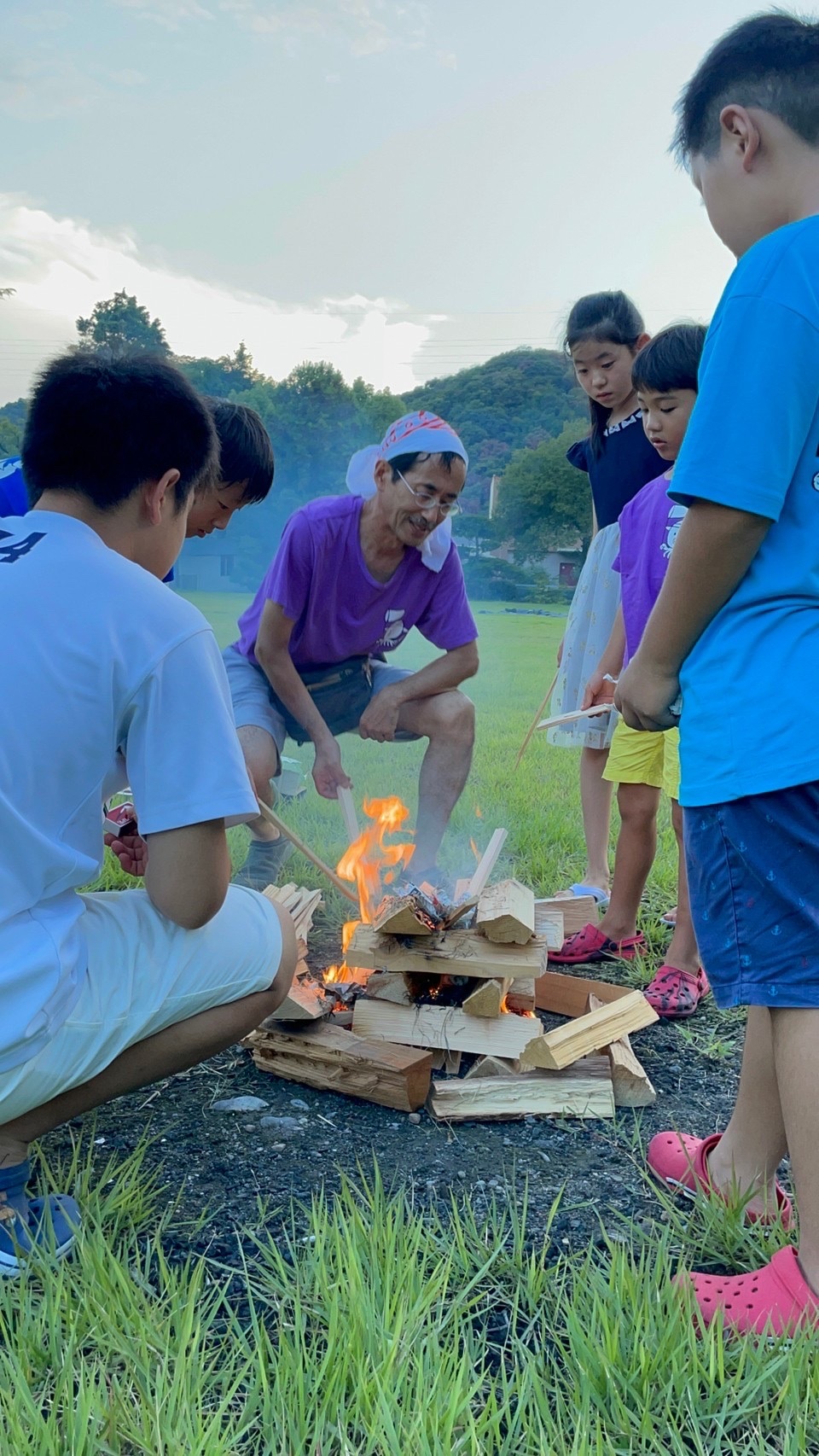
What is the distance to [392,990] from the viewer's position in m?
2.33

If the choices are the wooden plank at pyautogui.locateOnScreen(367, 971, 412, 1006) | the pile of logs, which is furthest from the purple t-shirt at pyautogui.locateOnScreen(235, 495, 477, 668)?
the wooden plank at pyautogui.locateOnScreen(367, 971, 412, 1006)

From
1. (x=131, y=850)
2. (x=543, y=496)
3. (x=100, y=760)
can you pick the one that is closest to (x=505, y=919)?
(x=131, y=850)

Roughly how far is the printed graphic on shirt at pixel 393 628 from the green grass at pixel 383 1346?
2182 mm

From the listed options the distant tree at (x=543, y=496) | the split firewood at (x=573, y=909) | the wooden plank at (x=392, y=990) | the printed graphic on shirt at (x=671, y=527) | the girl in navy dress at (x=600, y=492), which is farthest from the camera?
the distant tree at (x=543, y=496)

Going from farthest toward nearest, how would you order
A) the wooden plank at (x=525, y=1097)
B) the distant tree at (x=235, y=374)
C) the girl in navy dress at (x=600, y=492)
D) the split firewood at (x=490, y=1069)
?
the distant tree at (x=235, y=374) → the girl in navy dress at (x=600, y=492) → the split firewood at (x=490, y=1069) → the wooden plank at (x=525, y=1097)

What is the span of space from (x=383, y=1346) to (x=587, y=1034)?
100 cm

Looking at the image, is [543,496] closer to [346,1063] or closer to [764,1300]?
[346,1063]

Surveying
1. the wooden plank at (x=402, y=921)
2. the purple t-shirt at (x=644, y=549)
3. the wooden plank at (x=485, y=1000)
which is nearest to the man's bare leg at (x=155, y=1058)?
the wooden plank at (x=402, y=921)

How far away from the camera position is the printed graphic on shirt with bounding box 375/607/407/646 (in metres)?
3.58

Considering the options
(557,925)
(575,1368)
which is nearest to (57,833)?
(575,1368)

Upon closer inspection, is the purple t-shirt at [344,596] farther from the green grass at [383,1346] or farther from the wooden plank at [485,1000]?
the green grass at [383,1346]

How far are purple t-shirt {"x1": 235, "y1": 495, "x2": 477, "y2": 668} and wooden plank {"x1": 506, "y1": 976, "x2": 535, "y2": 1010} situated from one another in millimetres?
1492

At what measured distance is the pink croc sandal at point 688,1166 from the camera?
64.1 inches

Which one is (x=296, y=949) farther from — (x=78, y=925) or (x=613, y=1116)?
(x=613, y=1116)
